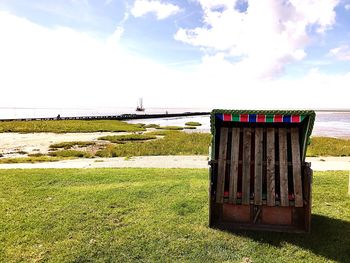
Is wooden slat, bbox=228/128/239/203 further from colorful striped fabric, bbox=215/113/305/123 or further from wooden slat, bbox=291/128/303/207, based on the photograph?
wooden slat, bbox=291/128/303/207

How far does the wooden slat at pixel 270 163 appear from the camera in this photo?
23.9 feet

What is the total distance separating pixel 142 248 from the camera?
648 cm

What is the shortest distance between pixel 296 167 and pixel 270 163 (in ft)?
1.94

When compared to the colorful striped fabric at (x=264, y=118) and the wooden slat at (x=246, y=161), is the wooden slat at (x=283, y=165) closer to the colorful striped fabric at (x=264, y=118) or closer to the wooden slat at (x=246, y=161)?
the colorful striped fabric at (x=264, y=118)

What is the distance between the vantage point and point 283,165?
24.3 feet

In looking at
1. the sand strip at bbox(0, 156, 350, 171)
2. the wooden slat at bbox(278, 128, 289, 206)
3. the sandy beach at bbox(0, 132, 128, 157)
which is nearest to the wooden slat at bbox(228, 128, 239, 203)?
the wooden slat at bbox(278, 128, 289, 206)

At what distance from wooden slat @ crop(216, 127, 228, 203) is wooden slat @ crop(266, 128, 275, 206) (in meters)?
1.01

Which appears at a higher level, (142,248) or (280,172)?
(280,172)

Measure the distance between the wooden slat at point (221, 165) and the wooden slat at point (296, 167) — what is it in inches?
63.3

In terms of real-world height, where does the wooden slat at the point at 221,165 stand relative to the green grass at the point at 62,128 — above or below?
above

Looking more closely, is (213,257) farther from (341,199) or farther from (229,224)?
(341,199)

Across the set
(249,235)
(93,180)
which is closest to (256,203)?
(249,235)

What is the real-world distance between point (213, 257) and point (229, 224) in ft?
4.91

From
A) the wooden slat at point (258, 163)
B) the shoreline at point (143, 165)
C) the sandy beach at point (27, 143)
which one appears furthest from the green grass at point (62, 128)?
the wooden slat at point (258, 163)
